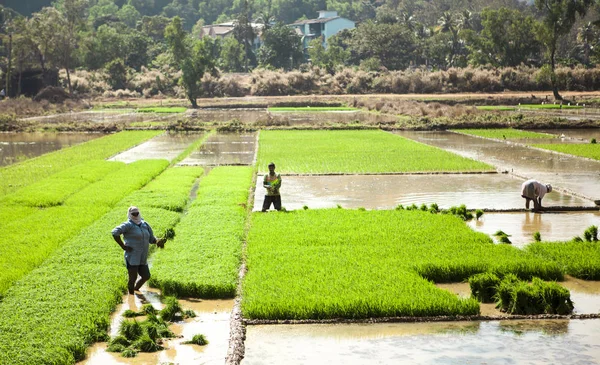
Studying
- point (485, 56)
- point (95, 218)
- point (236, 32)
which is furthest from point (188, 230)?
point (236, 32)

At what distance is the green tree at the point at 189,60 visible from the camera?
58.1 meters

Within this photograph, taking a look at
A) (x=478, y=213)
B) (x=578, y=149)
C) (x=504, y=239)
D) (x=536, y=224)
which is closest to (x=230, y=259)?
(x=504, y=239)

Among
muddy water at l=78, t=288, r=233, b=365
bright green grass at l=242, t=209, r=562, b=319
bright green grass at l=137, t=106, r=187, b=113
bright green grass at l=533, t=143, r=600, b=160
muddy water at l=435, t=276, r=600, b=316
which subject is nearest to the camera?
muddy water at l=78, t=288, r=233, b=365

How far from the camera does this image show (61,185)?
797 inches

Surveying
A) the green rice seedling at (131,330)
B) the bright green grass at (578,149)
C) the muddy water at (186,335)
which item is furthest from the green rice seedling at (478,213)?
the bright green grass at (578,149)

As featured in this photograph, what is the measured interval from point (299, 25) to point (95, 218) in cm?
11444

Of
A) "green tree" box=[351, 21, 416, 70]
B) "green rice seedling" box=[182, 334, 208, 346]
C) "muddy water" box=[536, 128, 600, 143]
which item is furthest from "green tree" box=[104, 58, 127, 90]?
"green rice seedling" box=[182, 334, 208, 346]

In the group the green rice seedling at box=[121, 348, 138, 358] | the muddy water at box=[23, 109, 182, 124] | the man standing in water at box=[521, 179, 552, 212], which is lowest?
the green rice seedling at box=[121, 348, 138, 358]

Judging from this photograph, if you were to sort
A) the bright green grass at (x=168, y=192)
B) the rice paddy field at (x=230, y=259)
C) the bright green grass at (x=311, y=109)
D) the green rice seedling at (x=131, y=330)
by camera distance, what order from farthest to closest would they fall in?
the bright green grass at (x=311, y=109)
the bright green grass at (x=168, y=192)
the rice paddy field at (x=230, y=259)
the green rice seedling at (x=131, y=330)

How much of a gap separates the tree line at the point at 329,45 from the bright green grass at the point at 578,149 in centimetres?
2875

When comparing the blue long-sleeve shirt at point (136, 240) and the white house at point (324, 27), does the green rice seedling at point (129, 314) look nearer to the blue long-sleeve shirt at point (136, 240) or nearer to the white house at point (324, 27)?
the blue long-sleeve shirt at point (136, 240)

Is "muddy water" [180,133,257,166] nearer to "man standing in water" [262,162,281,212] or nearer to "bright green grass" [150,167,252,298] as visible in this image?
"bright green grass" [150,167,252,298]

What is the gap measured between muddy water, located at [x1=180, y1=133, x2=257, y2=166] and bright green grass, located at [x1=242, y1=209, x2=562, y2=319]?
1121 cm

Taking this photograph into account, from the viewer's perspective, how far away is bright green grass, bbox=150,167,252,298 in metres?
11.1
